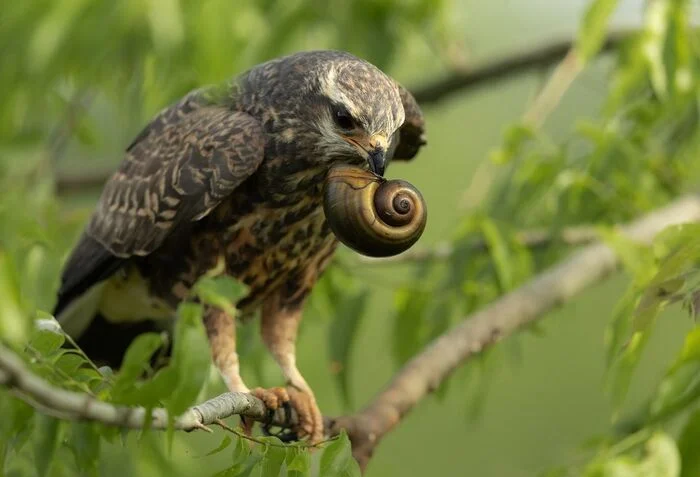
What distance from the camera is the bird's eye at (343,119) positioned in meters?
3.28

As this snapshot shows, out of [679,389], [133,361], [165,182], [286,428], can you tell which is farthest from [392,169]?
[133,361]

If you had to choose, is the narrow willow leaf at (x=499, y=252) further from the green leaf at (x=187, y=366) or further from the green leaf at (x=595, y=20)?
the green leaf at (x=187, y=366)

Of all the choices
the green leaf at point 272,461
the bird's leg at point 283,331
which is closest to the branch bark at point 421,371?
the green leaf at point 272,461

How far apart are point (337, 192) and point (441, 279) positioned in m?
2.02

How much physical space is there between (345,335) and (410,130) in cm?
87

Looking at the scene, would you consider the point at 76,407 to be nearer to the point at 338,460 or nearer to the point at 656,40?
the point at 338,460

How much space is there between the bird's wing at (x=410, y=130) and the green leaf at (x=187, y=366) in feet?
5.73

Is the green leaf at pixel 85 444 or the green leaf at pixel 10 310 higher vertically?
the green leaf at pixel 10 310

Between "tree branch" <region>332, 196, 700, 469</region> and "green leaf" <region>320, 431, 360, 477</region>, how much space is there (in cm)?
88

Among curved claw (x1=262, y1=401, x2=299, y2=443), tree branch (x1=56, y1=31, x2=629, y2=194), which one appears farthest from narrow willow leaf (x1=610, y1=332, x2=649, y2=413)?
tree branch (x1=56, y1=31, x2=629, y2=194)

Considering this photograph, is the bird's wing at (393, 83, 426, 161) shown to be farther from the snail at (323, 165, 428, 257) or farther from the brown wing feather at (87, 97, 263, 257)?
the snail at (323, 165, 428, 257)

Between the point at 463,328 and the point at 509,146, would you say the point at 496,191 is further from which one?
the point at 463,328

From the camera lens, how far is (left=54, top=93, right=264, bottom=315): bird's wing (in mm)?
3543

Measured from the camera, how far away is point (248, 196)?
3602 mm
